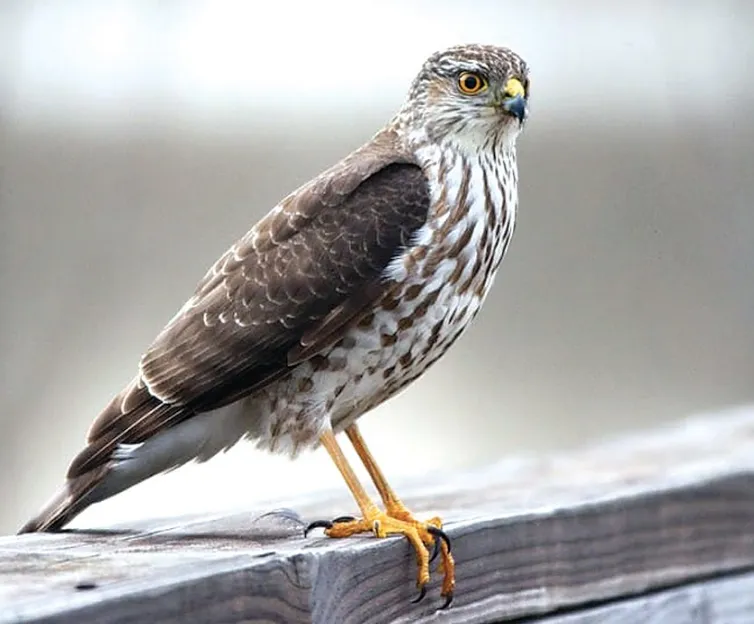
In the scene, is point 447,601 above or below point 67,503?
below

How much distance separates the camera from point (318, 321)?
2.90m

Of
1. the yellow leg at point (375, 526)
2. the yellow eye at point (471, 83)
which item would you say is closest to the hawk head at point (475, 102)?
the yellow eye at point (471, 83)

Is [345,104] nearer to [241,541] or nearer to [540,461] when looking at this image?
[540,461]

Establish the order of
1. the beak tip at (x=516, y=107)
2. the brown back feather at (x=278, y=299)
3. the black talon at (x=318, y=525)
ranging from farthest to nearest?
the beak tip at (x=516, y=107) < the brown back feather at (x=278, y=299) < the black talon at (x=318, y=525)

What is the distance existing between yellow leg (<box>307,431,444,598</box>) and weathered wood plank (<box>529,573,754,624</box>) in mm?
236

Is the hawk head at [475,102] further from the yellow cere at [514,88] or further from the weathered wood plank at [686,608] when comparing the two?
the weathered wood plank at [686,608]

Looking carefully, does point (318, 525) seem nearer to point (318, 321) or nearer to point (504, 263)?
point (318, 321)

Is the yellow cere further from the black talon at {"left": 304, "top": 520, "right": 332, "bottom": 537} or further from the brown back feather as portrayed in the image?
the black talon at {"left": 304, "top": 520, "right": 332, "bottom": 537}

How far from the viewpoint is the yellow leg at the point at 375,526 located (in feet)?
7.78

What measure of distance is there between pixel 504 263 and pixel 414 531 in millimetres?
2937

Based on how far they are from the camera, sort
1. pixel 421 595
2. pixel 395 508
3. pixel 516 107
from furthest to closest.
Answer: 1. pixel 516 107
2. pixel 395 508
3. pixel 421 595

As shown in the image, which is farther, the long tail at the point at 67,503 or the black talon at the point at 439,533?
the long tail at the point at 67,503

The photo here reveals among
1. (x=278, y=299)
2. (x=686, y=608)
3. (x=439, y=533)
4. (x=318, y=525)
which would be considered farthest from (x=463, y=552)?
(x=278, y=299)

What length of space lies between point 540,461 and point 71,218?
1.06 meters
